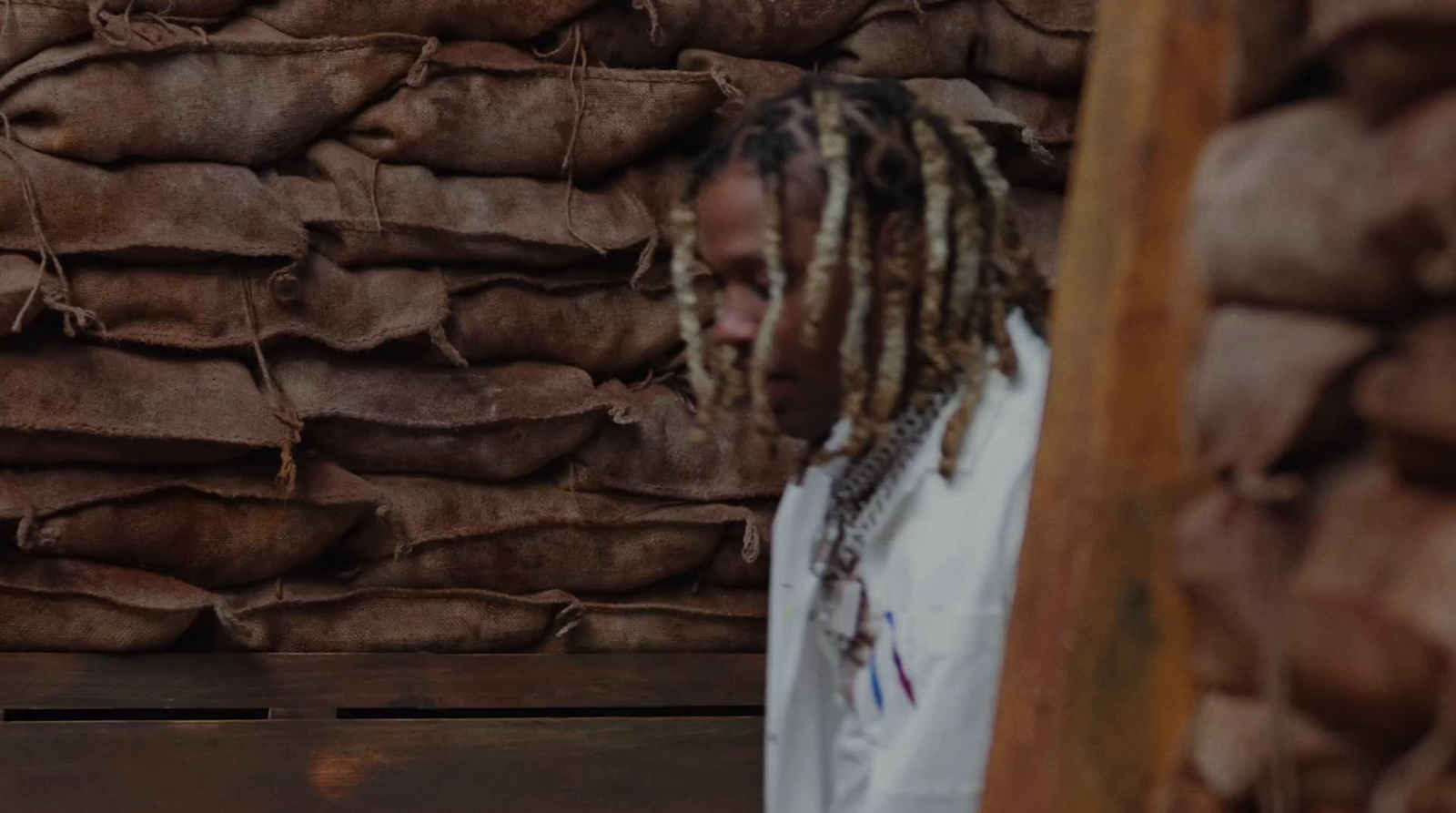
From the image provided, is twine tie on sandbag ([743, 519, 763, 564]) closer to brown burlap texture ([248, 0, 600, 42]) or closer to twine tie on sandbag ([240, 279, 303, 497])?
twine tie on sandbag ([240, 279, 303, 497])

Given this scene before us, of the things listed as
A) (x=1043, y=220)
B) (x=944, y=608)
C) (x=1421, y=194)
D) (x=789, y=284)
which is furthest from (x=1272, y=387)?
(x=1043, y=220)

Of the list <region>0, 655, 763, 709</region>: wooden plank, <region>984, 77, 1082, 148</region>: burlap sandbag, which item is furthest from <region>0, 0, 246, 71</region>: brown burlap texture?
<region>984, 77, 1082, 148</region>: burlap sandbag

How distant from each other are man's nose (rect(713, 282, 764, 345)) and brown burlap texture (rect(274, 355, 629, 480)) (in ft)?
3.92

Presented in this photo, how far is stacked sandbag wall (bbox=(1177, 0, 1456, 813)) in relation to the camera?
785 mm

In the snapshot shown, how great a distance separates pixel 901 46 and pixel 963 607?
176 cm

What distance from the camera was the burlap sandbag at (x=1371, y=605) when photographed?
30.5 inches

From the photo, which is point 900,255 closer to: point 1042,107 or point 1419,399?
point 1419,399

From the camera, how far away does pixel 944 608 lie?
1.41 meters

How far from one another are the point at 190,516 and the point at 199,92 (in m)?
0.63

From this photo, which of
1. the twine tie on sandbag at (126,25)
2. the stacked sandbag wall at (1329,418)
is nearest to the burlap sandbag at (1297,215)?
the stacked sandbag wall at (1329,418)

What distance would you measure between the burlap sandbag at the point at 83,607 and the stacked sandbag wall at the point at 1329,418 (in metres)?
1.98

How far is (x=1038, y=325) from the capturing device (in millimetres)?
1610

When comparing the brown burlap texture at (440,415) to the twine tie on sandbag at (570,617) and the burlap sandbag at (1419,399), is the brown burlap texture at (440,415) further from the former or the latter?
the burlap sandbag at (1419,399)

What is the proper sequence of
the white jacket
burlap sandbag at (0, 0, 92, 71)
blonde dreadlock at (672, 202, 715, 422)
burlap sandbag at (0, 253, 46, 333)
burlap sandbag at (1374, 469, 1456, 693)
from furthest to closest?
burlap sandbag at (0, 0, 92, 71), burlap sandbag at (0, 253, 46, 333), blonde dreadlock at (672, 202, 715, 422), the white jacket, burlap sandbag at (1374, 469, 1456, 693)
